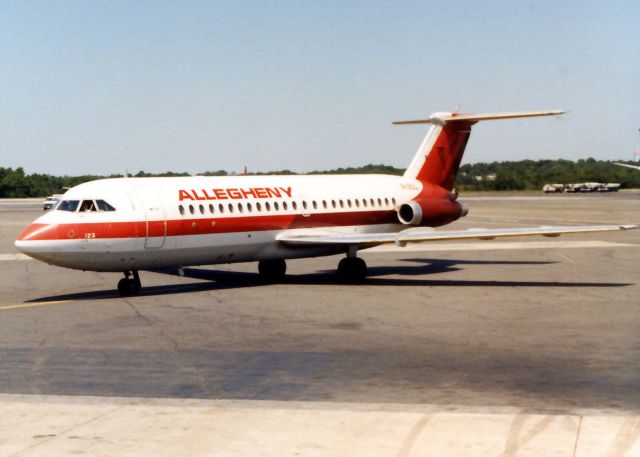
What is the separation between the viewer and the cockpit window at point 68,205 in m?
20.8

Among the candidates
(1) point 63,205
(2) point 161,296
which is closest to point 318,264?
(2) point 161,296

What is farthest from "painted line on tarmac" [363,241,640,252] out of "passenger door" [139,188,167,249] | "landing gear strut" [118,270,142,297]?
"passenger door" [139,188,167,249]

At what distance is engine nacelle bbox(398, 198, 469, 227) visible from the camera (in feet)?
89.6

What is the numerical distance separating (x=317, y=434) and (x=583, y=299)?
42.2 feet

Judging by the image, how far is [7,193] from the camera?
131250mm

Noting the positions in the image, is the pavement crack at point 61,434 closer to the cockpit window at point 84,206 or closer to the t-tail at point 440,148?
the cockpit window at point 84,206

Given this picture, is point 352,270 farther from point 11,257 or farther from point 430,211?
point 11,257

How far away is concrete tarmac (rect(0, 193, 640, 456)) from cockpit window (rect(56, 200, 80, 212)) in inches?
89.0

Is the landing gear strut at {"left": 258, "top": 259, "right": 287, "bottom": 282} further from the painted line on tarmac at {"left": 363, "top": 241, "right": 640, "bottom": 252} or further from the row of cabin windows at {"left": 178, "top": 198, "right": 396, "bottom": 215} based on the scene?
the painted line on tarmac at {"left": 363, "top": 241, "right": 640, "bottom": 252}

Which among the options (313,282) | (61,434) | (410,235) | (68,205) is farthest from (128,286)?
(61,434)

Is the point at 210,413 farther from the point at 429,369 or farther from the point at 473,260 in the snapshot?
the point at 473,260

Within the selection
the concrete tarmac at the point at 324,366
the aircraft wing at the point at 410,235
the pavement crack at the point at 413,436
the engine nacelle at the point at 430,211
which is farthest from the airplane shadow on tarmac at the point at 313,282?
the pavement crack at the point at 413,436

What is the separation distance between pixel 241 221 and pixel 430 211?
293 inches

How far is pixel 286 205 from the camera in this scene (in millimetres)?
24344
